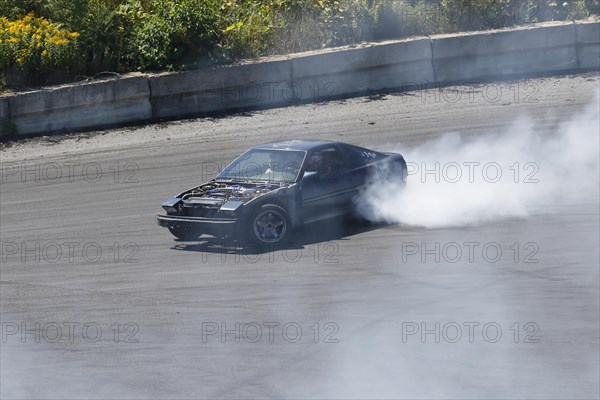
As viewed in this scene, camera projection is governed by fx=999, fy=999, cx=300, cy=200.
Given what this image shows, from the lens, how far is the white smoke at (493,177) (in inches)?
517

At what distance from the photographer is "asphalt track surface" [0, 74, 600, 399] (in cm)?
834

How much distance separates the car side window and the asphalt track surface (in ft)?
2.58

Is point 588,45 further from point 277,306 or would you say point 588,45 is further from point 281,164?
point 277,306

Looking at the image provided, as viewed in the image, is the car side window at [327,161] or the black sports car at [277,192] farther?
the car side window at [327,161]

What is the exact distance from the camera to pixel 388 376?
829 cm

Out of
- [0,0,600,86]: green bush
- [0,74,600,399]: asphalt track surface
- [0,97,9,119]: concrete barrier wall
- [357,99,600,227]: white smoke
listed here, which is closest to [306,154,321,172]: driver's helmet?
[357,99,600,227]: white smoke

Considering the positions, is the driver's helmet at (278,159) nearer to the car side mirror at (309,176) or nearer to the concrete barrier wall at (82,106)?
the car side mirror at (309,176)

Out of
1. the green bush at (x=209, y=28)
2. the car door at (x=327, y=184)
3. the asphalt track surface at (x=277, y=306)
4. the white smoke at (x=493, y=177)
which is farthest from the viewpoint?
the green bush at (x=209, y=28)

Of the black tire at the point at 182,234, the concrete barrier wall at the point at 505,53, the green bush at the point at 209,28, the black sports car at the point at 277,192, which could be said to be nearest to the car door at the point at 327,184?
the black sports car at the point at 277,192

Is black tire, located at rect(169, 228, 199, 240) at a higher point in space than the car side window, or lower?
lower

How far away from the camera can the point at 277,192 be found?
1213 centimetres

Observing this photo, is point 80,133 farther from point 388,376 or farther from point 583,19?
point 388,376

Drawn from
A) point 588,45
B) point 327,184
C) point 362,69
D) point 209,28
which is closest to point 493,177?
point 327,184

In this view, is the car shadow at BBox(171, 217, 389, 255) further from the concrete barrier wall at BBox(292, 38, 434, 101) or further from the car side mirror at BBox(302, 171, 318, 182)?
the concrete barrier wall at BBox(292, 38, 434, 101)
